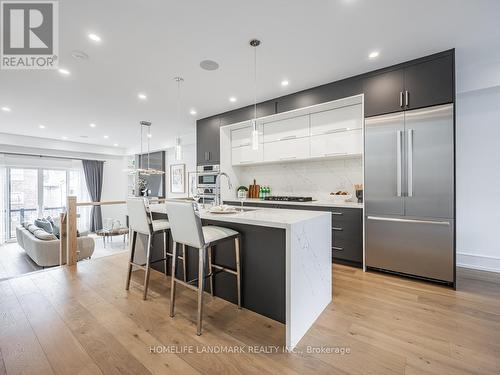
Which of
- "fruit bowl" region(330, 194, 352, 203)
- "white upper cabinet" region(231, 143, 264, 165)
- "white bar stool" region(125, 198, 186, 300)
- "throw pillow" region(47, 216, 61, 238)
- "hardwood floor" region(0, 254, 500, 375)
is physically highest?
"white upper cabinet" region(231, 143, 264, 165)

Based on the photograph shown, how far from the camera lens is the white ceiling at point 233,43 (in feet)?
6.35

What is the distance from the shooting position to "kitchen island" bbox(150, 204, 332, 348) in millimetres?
1580

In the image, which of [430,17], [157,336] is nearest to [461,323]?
[157,336]

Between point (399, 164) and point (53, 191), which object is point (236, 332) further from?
point (53, 191)

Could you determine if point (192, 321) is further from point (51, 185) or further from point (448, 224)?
point (51, 185)

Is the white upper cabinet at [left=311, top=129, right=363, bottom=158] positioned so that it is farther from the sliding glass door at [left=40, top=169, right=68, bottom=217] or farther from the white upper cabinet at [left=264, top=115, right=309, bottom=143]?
the sliding glass door at [left=40, top=169, right=68, bottom=217]

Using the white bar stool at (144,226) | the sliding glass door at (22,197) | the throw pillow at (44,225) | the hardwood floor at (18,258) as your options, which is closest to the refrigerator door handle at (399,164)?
the white bar stool at (144,226)

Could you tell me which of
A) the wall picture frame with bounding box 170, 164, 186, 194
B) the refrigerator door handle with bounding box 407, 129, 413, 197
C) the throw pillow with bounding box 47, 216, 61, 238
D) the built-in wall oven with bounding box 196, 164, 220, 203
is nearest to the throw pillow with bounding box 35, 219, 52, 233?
the throw pillow with bounding box 47, 216, 61, 238

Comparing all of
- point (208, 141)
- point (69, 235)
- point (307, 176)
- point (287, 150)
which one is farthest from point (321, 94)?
point (69, 235)

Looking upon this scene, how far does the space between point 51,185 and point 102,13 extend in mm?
7130

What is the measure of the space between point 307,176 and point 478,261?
2.60 meters

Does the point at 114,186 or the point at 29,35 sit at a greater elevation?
the point at 29,35

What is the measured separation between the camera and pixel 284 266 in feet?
5.93

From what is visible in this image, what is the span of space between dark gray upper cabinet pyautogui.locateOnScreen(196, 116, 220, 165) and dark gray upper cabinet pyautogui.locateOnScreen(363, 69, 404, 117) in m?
2.84
